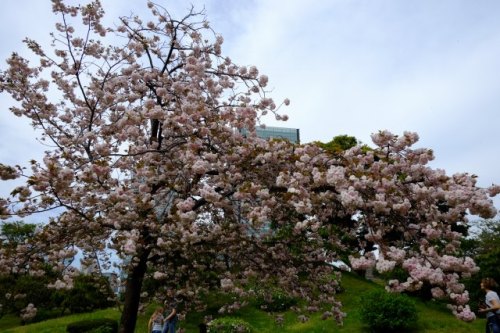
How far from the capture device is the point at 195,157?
608 cm

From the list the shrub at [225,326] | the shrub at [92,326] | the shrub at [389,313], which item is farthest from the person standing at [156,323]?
the shrub at [389,313]

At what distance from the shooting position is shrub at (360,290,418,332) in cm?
1306

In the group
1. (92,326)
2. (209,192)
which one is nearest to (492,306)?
(209,192)

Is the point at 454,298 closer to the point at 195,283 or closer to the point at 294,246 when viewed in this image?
the point at 294,246

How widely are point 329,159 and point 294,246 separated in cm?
264

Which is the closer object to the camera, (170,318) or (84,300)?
(170,318)

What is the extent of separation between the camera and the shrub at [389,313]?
42.9 ft

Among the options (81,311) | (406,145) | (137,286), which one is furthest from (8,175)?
(81,311)

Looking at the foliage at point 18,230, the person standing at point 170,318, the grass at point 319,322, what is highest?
the foliage at point 18,230

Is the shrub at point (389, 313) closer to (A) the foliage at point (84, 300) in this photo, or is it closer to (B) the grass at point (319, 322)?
(B) the grass at point (319, 322)

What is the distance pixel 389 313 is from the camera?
13.2m

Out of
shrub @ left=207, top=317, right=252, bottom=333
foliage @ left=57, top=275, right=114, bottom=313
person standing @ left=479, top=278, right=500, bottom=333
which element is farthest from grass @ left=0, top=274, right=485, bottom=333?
person standing @ left=479, top=278, right=500, bottom=333

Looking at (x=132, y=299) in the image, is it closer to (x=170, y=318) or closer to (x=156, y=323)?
(x=170, y=318)

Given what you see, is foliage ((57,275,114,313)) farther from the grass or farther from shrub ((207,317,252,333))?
shrub ((207,317,252,333))
